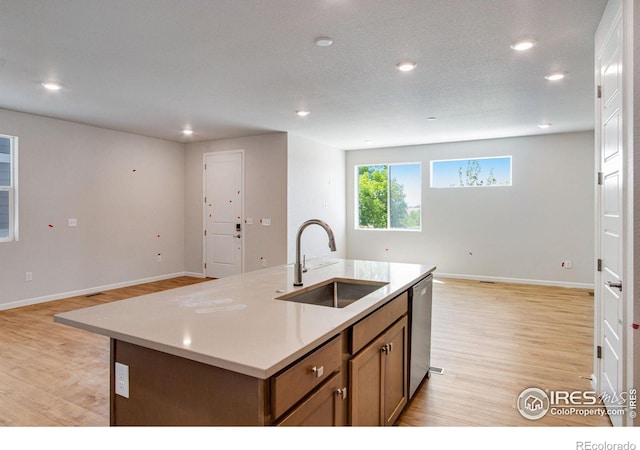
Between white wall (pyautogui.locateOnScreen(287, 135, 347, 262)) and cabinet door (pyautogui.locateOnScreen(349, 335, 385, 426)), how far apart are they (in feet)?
14.1

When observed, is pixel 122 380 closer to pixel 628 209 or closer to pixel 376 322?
pixel 376 322

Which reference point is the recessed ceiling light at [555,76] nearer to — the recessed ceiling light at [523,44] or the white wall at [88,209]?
the recessed ceiling light at [523,44]

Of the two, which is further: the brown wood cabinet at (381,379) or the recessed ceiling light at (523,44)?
the recessed ceiling light at (523,44)

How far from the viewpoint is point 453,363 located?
3250 mm

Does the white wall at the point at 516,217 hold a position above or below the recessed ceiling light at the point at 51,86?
below

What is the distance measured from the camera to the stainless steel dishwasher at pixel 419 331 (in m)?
2.46

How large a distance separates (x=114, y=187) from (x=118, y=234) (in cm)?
76

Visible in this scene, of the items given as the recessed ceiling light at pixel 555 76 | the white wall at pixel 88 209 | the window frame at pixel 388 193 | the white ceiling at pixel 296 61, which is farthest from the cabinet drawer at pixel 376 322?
the window frame at pixel 388 193

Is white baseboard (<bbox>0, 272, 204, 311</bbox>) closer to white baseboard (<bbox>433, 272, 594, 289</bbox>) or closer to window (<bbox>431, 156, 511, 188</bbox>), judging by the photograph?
white baseboard (<bbox>433, 272, 594, 289</bbox>)

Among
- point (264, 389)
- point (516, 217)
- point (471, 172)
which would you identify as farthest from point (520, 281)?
point (264, 389)

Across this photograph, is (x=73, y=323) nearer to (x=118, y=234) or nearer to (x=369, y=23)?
(x=369, y=23)

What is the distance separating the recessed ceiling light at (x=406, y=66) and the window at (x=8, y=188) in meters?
4.92
